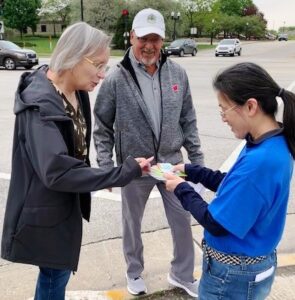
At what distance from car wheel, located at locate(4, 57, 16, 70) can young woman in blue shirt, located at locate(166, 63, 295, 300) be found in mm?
20172

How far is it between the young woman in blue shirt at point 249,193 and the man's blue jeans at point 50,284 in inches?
32.7

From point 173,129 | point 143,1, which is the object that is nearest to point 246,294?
point 173,129

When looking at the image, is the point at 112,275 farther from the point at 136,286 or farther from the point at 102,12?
the point at 102,12

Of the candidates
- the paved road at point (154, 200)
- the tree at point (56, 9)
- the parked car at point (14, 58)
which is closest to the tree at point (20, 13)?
the tree at point (56, 9)

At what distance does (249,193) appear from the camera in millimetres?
1715

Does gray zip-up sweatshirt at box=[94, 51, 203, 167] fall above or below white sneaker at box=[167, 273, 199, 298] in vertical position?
above

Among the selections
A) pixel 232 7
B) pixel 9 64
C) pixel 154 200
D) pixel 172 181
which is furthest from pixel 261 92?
pixel 232 7

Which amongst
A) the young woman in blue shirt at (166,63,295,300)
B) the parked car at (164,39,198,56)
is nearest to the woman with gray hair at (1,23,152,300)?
the young woman in blue shirt at (166,63,295,300)

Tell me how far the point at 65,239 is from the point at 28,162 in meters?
0.45

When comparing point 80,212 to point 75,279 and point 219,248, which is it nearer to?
point 219,248

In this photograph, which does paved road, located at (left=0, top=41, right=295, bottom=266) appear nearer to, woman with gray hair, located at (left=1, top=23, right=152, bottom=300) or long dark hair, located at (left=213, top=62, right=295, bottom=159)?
long dark hair, located at (left=213, top=62, right=295, bottom=159)

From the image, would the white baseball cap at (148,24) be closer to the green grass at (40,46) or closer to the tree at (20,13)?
the green grass at (40,46)

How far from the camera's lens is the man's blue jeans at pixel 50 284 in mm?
2303

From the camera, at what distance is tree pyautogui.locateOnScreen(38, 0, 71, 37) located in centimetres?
7075
